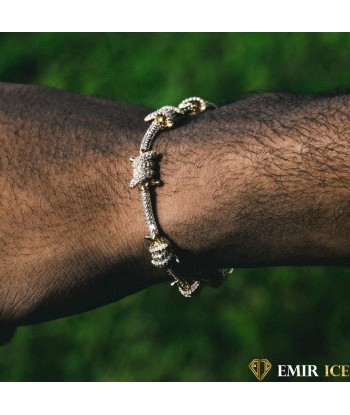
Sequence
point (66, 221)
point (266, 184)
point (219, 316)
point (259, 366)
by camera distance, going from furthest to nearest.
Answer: point (219, 316) → point (259, 366) → point (66, 221) → point (266, 184)

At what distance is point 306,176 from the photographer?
1.29 meters

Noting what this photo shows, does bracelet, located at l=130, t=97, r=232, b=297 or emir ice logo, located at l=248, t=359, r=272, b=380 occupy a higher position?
bracelet, located at l=130, t=97, r=232, b=297

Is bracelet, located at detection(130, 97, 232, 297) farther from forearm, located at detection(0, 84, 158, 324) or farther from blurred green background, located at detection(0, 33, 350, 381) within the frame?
blurred green background, located at detection(0, 33, 350, 381)

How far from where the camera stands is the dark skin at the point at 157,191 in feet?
4.29

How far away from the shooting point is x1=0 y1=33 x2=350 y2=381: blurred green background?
99.7 inches

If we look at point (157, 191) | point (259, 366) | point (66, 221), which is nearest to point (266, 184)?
point (157, 191)

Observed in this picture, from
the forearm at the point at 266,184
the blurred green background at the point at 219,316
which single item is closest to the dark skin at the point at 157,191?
the forearm at the point at 266,184

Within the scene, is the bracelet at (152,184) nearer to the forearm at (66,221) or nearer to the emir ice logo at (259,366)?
the forearm at (66,221)

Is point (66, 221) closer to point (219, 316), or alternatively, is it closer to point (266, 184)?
point (266, 184)

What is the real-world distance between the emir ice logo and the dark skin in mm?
967

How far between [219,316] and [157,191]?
4.31 ft

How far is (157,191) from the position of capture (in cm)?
141

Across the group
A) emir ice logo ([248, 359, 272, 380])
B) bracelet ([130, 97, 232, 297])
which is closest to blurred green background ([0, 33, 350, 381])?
emir ice logo ([248, 359, 272, 380])
